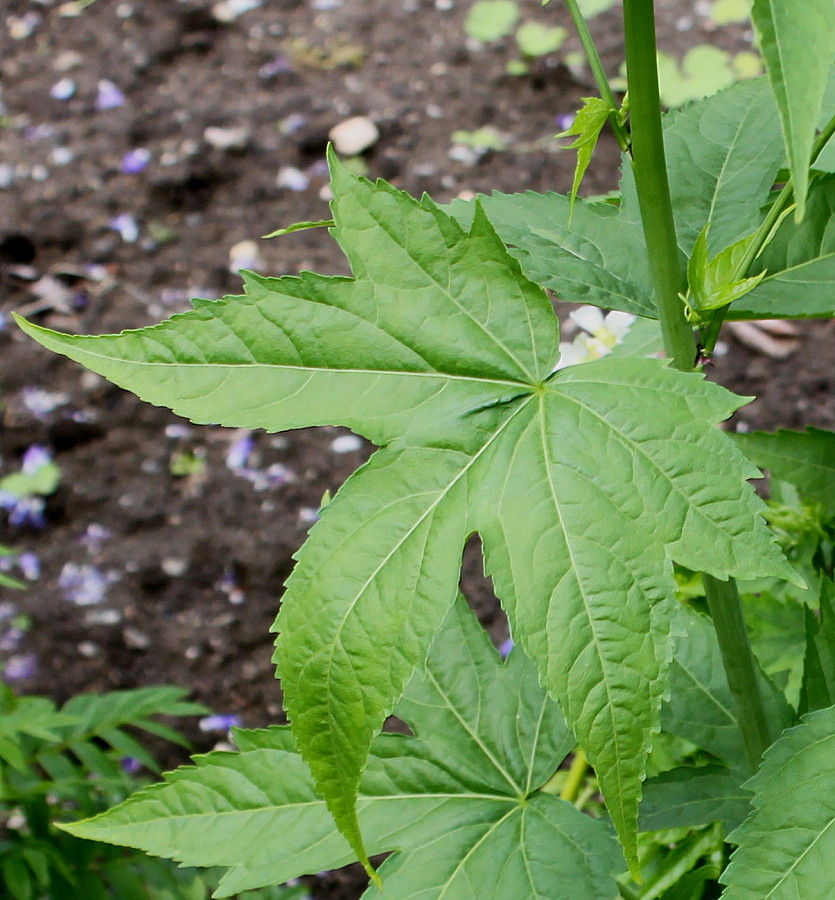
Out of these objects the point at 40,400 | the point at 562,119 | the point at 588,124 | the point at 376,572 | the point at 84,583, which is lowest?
the point at 84,583

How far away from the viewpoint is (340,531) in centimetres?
69

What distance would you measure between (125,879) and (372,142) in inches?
87.3

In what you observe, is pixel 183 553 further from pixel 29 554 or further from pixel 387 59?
pixel 387 59

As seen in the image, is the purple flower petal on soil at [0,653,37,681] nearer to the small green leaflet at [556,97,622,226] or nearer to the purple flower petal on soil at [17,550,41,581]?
the purple flower petal on soil at [17,550,41,581]

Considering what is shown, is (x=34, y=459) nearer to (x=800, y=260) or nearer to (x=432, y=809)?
(x=432, y=809)

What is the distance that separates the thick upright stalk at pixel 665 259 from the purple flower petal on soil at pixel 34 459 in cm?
208

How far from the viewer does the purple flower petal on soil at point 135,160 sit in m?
3.04

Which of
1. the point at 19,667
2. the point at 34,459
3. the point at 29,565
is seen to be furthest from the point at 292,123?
the point at 19,667

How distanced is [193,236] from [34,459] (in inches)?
31.9

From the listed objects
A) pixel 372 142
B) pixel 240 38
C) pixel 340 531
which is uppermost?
pixel 340 531

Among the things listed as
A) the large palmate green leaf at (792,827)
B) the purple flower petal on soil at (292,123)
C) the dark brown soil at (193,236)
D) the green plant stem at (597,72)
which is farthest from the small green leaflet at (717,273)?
the purple flower petal on soil at (292,123)

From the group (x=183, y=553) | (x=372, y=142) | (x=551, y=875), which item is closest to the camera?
(x=551, y=875)

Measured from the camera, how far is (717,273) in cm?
70

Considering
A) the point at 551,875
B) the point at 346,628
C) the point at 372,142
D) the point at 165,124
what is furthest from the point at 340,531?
the point at 165,124
